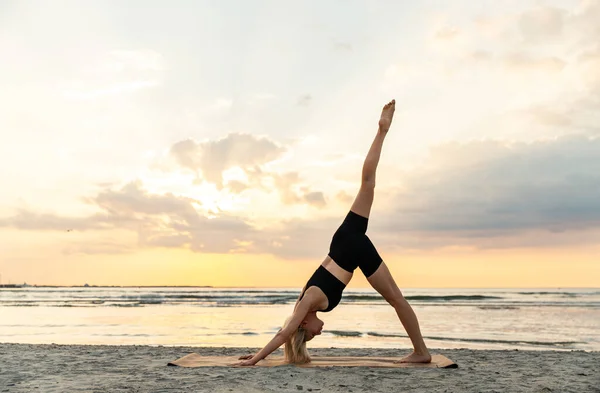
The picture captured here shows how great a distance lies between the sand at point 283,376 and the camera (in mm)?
5664

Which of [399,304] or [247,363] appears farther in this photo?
[399,304]

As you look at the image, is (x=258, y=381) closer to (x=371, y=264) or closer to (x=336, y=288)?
(x=336, y=288)

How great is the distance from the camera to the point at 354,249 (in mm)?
6871

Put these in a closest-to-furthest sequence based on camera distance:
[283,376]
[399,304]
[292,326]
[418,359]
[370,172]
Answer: [283,376] < [292,326] < [370,172] < [399,304] < [418,359]

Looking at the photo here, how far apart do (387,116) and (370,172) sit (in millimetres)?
856

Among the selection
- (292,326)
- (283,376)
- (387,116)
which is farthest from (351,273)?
(387,116)

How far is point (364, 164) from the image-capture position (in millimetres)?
6949

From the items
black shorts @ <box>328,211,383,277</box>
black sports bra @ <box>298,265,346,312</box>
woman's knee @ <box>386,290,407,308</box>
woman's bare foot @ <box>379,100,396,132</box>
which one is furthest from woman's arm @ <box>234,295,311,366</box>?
woman's bare foot @ <box>379,100,396,132</box>

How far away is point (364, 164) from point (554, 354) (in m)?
4.64

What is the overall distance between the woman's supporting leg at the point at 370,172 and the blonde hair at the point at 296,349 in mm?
1734

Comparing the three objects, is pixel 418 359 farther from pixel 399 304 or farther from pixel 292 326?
pixel 292 326

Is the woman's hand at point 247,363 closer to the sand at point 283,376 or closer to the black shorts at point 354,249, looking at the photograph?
the sand at point 283,376

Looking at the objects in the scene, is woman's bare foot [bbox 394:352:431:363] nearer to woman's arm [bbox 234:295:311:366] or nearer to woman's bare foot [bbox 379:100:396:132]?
woman's arm [bbox 234:295:311:366]

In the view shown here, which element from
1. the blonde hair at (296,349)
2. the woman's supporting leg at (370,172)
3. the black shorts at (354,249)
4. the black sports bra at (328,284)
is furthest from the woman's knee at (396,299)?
the blonde hair at (296,349)
